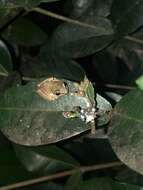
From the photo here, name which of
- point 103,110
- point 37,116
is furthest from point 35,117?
point 103,110

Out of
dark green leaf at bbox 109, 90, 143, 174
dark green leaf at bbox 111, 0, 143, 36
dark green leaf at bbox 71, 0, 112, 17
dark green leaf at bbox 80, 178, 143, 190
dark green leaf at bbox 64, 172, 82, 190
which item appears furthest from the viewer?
dark green leaf at bbox 71, 0, 112, 17

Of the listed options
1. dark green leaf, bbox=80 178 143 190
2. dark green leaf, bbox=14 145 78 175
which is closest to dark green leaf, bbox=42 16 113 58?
dark green leaf, bbox=14 145 78 175

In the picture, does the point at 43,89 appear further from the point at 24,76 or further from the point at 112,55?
the point at 112,55

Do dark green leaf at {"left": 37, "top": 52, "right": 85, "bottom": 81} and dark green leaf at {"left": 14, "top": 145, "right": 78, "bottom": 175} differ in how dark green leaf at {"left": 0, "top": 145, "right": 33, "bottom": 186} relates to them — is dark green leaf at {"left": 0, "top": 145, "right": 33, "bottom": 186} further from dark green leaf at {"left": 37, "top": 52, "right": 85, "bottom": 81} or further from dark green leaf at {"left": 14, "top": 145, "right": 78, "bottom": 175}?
dark green leaf at {"left": 37, "top": 52, "right": 85, "bottom": 81}

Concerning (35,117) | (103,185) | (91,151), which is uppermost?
(35,117)

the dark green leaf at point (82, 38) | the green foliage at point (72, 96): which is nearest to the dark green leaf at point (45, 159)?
the green foliage at point (72, 96)

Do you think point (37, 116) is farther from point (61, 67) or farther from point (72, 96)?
point (61, 67)

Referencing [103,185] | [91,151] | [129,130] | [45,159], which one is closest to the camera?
[129,130]
